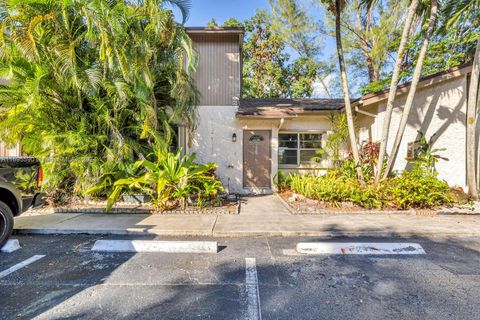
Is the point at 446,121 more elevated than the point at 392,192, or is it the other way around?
the point at 446,121

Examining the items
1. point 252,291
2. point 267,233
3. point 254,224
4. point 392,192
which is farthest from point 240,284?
point 392,192

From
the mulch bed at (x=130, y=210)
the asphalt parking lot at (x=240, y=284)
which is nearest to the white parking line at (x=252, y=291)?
the asphalt parking lot at (x=240, y=284)

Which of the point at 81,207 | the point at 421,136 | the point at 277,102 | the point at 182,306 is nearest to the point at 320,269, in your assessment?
the point at 182,306

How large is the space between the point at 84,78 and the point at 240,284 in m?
5.97

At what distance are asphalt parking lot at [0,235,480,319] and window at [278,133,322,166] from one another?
19.0ft

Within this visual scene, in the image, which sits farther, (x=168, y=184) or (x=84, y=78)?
(x=168, y=184)

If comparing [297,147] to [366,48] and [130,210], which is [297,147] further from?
[366,48]

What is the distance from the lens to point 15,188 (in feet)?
13.6

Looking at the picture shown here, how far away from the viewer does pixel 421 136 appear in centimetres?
763

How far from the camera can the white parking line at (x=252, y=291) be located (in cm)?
243

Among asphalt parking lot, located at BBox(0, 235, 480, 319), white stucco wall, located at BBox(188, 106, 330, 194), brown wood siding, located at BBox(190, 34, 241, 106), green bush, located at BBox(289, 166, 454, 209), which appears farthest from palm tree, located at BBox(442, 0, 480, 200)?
brown wood siding, located at BBox(190, 34, 241, 106)

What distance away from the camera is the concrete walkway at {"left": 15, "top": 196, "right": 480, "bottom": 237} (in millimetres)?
4793

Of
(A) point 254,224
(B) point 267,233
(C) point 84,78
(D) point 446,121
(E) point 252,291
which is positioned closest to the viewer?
(E) point 252,291

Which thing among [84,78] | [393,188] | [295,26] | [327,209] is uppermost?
[295,26]
